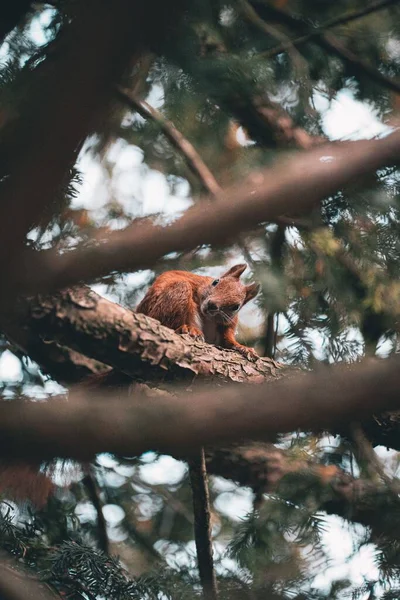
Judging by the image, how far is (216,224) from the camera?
75 centimetres

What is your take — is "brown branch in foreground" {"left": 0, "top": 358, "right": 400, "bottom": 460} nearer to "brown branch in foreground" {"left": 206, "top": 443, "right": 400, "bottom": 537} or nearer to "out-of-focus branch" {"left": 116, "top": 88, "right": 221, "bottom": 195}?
"brown branch in foreground" {"left": 206, "top": 443, "right": 400, "bottom": 537}

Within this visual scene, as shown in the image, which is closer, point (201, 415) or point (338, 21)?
point (201, 415)

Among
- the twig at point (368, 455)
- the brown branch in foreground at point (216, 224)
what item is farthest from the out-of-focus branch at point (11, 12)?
the twig at point (368, 455)

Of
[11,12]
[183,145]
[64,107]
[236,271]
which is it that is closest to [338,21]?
[183,145]

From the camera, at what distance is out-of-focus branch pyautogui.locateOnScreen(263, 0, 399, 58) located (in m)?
2.14

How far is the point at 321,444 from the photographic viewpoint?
2.19 meters

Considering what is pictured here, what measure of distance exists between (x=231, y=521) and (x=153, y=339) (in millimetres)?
914

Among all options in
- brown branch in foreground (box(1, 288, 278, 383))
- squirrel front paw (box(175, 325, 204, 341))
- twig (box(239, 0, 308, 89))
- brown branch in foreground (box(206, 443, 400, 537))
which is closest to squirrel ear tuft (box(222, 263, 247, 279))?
squirrel front paw (box(175, 325, 204, 341))

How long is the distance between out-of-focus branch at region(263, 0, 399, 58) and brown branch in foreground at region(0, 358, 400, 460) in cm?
167

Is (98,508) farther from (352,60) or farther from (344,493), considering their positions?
(352,60)

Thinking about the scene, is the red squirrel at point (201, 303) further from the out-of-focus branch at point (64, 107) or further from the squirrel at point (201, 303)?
the out-of-focus branch at point (64, 107)

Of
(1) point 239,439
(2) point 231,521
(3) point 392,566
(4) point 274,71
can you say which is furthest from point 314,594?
(4) point 274,71

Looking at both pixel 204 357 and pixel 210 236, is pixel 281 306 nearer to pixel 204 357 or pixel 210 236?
pixel 204 357

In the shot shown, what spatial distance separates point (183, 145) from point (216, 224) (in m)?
1.85
